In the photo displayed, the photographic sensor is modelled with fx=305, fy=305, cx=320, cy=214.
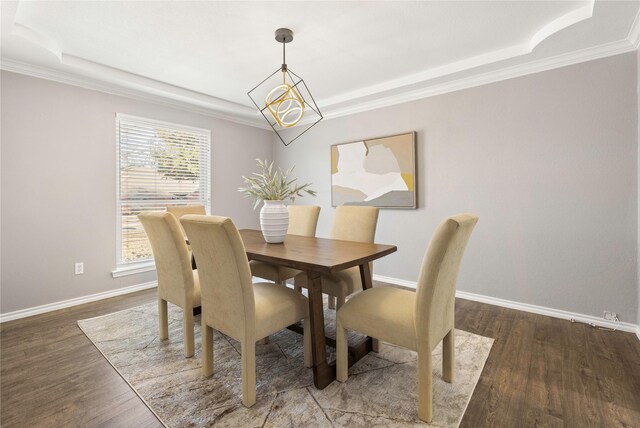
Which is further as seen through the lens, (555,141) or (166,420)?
(555,141)

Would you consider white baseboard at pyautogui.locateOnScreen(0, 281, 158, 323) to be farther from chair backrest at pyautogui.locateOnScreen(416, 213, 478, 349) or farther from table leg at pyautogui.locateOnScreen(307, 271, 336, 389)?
chair backrest at pyautogui.locateOnScreen(416, 213, 478, 349)

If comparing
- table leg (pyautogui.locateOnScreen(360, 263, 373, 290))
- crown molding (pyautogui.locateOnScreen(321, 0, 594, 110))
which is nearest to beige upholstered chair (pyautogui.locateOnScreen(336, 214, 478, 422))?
table leg (pyautogui.locateOnScreen(360, 263, 373, 290))

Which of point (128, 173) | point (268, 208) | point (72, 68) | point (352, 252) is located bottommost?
point (352, 252)

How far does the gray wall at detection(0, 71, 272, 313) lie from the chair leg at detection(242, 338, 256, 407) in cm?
267

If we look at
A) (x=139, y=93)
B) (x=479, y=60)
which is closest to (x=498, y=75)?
(x=479, y=60)

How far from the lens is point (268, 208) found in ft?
7.76

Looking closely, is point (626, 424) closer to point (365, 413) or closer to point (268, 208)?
point (365, 413)

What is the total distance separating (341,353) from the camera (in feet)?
5.99

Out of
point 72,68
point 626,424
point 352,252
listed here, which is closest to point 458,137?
point 352,252

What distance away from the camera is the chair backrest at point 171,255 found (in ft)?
6.42

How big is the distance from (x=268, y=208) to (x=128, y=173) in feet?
7.35

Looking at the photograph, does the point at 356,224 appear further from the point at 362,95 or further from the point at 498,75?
the point at 498,75

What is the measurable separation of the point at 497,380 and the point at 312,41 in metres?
2.83

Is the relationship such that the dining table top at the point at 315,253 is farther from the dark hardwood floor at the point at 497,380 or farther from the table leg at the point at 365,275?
the dark hardwood floor at the point at 497,380
